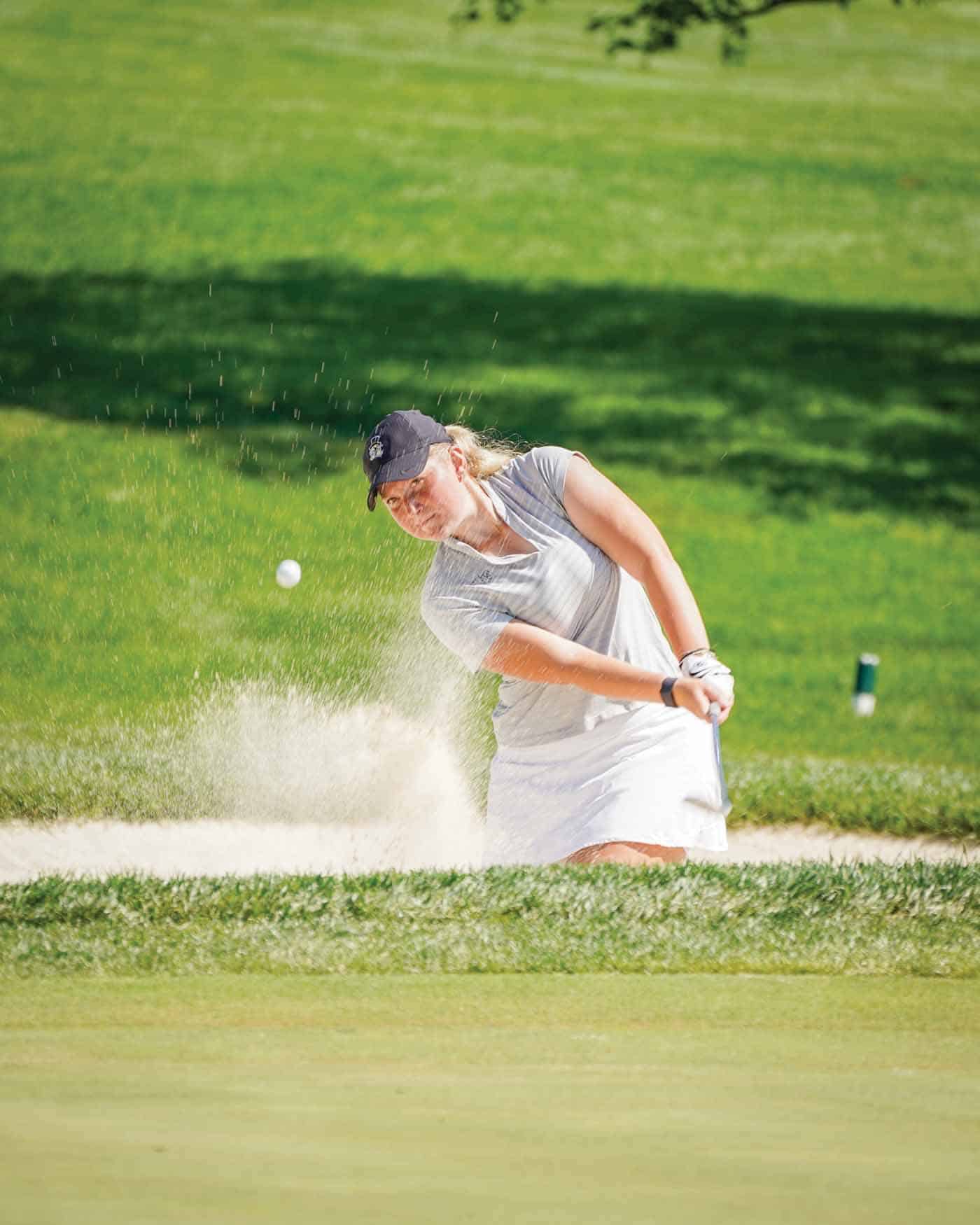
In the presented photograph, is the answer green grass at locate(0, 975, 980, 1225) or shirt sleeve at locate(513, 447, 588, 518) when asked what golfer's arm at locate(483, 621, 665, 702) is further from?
green grass at locate(0, 975, 980, 1225)

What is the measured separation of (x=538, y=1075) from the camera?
3.03 metres

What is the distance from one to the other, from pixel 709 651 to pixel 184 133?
21098 millimetres

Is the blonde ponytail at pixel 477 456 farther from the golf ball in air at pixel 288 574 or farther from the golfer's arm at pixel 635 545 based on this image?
the golf ball in air at pixel 288 574

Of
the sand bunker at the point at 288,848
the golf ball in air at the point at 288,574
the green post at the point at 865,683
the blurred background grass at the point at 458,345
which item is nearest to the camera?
the sand bunker at the point at 288,848

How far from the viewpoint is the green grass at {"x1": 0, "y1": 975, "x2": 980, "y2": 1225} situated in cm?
251

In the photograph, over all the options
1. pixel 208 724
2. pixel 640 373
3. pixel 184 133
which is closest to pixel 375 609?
pixel 208 724

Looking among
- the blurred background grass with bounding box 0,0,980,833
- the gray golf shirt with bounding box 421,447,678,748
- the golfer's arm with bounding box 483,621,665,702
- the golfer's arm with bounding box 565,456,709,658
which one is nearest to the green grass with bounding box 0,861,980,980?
the gray golf shirt with bounding box 421,447,678,748

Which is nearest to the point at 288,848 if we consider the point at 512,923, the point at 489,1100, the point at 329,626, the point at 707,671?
the point at 512,923

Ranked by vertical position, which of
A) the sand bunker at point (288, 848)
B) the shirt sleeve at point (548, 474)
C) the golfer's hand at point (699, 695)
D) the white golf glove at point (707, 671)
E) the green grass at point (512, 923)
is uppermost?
the shirt sleeve at point (548, 474)

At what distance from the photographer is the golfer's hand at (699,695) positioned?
4012 mm

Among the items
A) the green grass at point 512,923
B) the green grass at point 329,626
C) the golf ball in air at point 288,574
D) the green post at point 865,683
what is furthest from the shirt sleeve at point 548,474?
the green post at point 865,683

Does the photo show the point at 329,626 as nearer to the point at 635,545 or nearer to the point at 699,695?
the point at 635,545

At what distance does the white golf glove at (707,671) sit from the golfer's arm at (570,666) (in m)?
0.08

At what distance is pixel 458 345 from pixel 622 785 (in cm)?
1333
